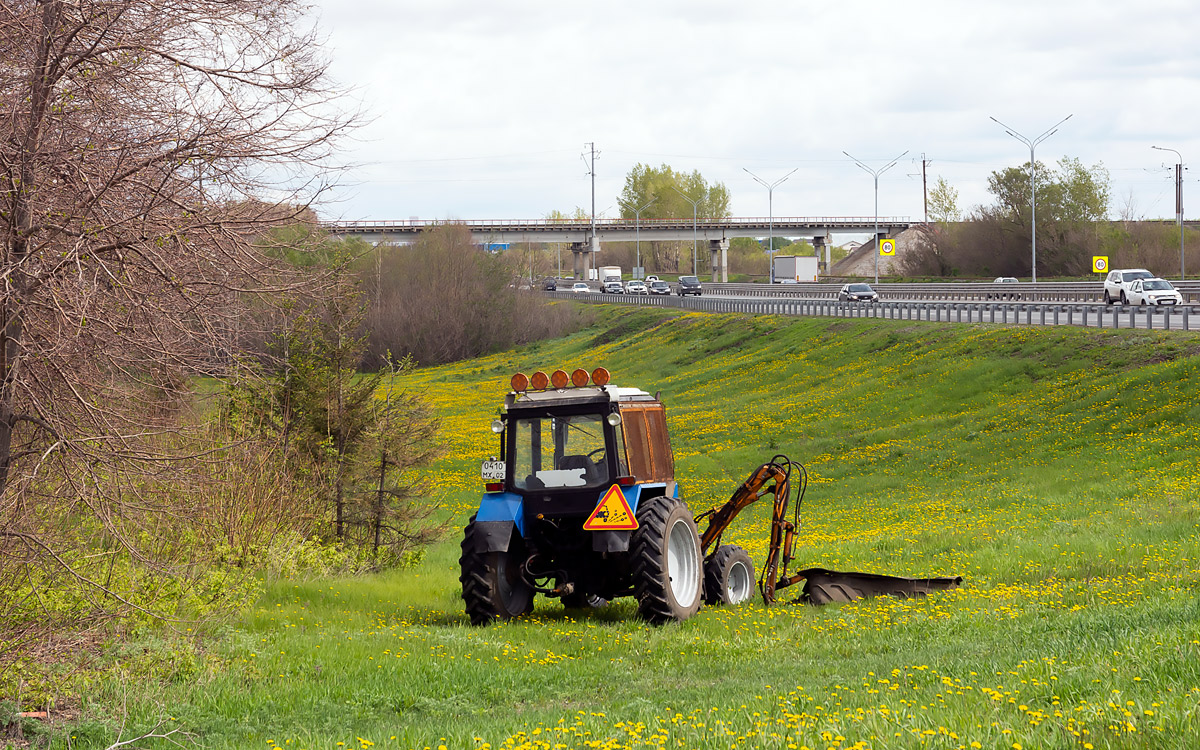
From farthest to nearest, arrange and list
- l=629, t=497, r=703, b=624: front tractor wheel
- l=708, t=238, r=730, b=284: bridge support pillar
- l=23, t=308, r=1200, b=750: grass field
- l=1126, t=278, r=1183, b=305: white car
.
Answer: l=708, t=238, r=730, b=284: bridge support pillar < l=1126, t=278, r=1183, b=305: white car < l=629, t=497, r=703, b=624: front tractor wheel < l=23, t=308, r=1200, b=750: grass field

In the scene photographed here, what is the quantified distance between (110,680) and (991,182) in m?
105

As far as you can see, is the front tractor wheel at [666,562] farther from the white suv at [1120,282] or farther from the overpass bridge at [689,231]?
the overpass bridge at [689,231]

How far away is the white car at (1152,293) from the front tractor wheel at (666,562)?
1720 inches

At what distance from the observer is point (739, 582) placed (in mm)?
14000

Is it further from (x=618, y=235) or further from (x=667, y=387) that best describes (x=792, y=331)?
(x=618, y=235)

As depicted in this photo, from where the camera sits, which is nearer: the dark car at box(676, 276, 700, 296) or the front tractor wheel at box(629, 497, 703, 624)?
the front tractor wheel at box(629, 497, 703, 624)

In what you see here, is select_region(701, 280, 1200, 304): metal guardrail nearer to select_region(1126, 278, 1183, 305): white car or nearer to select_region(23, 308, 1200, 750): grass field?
select_region(1126, 278, 1183, 305): white car

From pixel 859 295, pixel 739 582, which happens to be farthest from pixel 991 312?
pixel 739 582

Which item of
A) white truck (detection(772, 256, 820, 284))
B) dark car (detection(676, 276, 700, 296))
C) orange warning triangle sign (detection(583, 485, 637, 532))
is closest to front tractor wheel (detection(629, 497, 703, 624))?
orange warning triangle sign (detection(583, 485, 637, 532))

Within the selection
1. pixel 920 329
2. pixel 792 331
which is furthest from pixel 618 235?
pixel 920 329

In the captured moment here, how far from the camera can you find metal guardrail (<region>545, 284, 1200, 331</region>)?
40750 mm

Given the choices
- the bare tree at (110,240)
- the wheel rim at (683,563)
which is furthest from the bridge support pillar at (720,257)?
the bare tree at (110,240)

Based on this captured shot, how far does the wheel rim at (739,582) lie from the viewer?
13.8 meters

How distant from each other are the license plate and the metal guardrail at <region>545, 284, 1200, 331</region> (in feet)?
109
